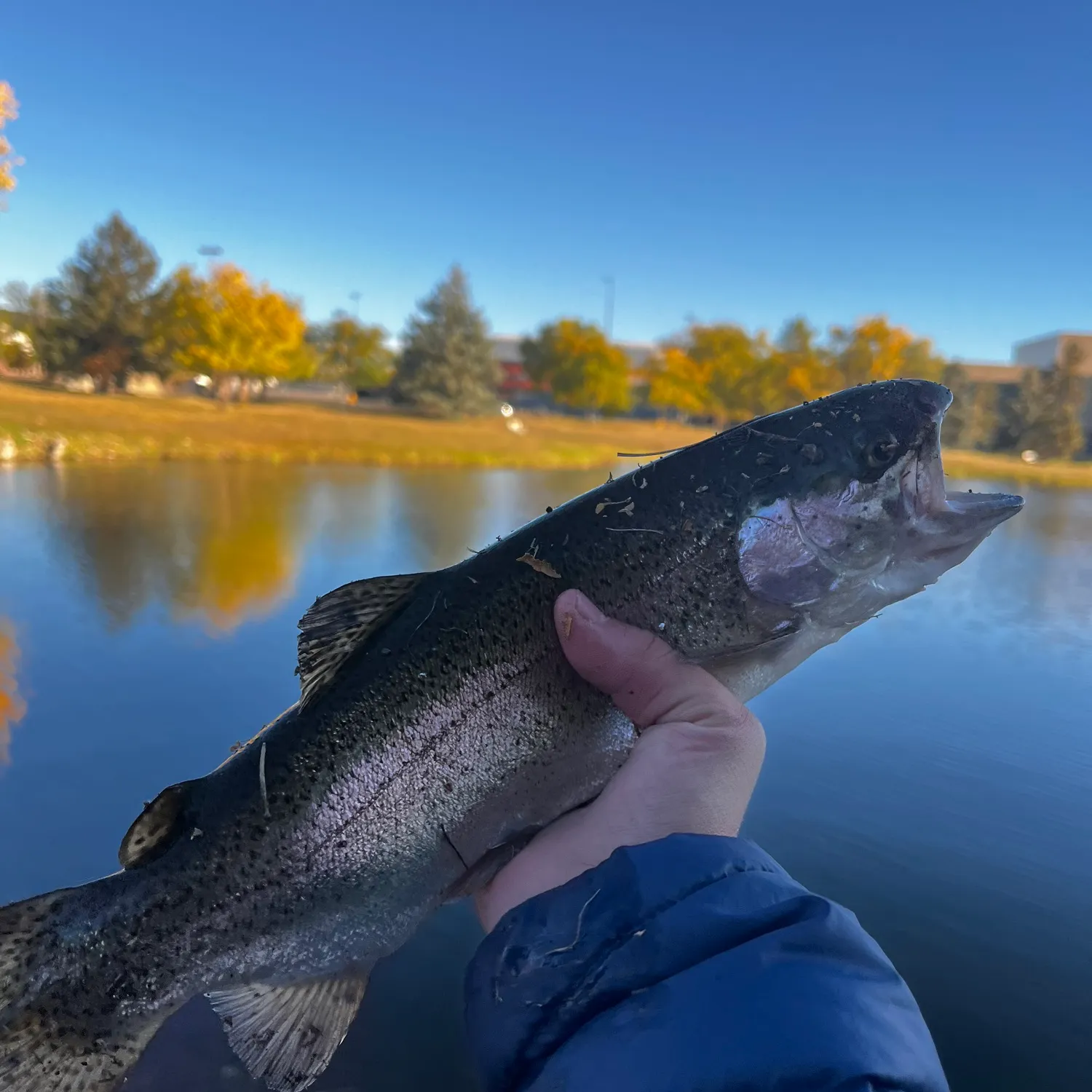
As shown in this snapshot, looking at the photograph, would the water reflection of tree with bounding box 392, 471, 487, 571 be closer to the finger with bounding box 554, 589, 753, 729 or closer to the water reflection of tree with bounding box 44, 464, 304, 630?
the water reflection of tree with bounding box 44, 464, 304, 630

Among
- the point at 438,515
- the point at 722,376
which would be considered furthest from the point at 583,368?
the point at 438,515

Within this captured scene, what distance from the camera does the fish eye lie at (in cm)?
174

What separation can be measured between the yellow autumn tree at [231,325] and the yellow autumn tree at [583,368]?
15477mm

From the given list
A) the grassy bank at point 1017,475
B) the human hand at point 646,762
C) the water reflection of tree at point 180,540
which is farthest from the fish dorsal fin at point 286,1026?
the grassy bank at point 1017,475

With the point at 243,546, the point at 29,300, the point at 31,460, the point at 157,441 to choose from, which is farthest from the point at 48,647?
the point at 29,300

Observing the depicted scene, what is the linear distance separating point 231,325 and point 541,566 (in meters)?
33.3

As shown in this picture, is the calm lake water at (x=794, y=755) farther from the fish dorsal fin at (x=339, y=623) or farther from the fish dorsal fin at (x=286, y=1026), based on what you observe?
the fish dorsal fin at (x=339, y=623)

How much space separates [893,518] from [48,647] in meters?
4.49

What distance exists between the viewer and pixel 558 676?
5.38 ft

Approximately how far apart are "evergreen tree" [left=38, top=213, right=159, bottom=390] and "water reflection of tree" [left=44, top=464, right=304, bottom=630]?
29.3 metres

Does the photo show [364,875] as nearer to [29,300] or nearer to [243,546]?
[243,546]

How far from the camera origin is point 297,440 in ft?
55.2

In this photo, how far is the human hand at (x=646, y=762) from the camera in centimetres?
136

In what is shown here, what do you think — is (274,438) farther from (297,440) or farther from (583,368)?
(583,368)
